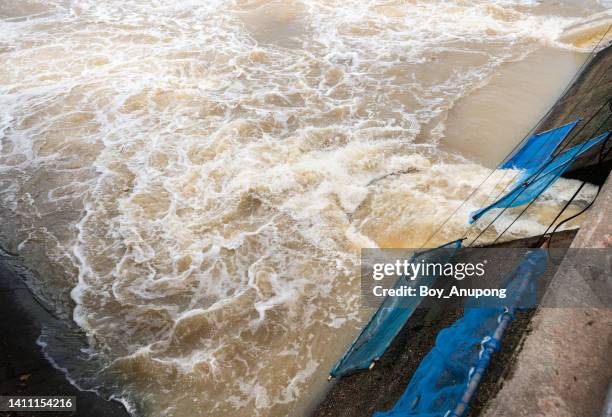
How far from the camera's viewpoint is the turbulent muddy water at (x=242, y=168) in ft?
15.4

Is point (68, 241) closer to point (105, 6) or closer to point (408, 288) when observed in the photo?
point (408, 288)

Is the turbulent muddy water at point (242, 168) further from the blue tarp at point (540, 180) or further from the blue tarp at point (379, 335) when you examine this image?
the blue tarp at point (379, 335)

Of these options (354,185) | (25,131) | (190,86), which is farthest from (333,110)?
(25,131)

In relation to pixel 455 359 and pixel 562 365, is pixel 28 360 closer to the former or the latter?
pixel 455 359

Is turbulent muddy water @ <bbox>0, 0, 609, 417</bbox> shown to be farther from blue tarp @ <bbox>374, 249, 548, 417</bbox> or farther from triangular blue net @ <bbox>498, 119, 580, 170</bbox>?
blue tarp @ <bbox>374, 249, 548, 417</bbox>

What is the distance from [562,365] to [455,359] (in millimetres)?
675

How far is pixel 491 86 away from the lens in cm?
910

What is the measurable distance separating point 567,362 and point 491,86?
8.12 meters

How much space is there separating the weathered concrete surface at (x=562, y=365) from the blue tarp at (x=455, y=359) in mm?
252

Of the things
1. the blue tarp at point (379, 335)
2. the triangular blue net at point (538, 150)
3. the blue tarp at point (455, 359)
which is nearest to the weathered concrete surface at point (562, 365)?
the blue tarp at point (455, 359)

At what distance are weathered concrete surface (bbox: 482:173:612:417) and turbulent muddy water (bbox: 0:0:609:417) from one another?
2.25 meters

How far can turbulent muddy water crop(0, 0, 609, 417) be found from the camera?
15.4 ft

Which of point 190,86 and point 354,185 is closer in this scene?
point 354,185

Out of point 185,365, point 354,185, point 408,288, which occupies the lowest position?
point 185,365
